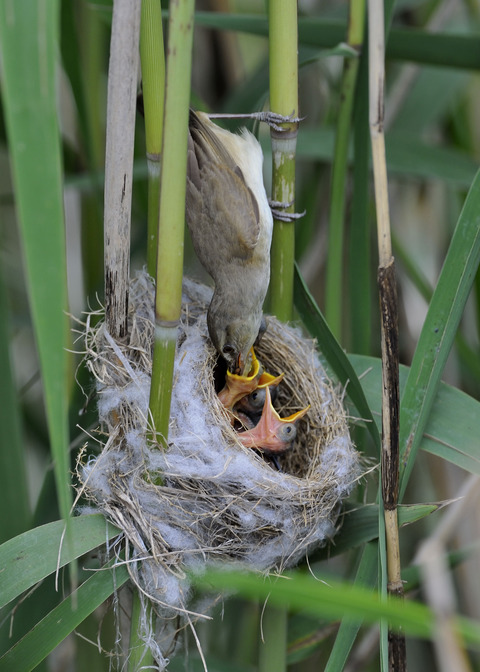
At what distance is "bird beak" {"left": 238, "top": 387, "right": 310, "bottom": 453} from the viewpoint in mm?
1961

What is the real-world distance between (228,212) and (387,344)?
0.89 metres

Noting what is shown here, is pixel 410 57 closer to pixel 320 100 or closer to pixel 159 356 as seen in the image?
pixel 320 100

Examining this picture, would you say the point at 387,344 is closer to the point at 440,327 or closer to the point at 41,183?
the point at 440,327

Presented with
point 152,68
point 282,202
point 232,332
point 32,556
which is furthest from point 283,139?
point 32,556

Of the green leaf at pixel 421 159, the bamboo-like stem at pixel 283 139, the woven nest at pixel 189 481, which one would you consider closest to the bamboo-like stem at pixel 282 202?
the bamboo-like stem at pixel 283 139

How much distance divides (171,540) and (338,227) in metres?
0.83

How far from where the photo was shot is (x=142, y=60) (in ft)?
4.06

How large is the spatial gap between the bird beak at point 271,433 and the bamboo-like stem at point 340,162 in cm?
36

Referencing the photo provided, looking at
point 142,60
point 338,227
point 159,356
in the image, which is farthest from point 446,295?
point 142,60

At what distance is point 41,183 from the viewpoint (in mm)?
771

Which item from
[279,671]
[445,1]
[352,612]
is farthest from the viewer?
[445,1]

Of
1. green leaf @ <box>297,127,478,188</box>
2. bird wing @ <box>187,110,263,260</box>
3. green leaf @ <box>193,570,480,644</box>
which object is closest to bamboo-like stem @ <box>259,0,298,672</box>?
bird wing @ <box>187,110,263,260</box>

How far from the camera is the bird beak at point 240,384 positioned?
81.2 inches

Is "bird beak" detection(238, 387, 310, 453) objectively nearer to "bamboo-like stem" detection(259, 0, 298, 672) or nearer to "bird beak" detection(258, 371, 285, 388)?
"bird beak" detection(258, 371, 285, 388)
